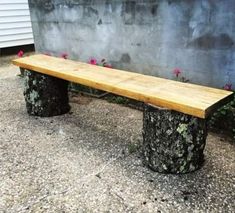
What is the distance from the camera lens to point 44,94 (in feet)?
10.8

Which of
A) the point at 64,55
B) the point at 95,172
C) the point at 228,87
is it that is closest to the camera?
the point at 95,172

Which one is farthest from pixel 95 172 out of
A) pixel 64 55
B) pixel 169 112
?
pixel 64 55

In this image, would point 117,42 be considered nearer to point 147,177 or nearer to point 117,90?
point 117,90

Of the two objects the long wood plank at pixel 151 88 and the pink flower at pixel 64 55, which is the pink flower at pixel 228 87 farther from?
the pink flower at pixel 64 55

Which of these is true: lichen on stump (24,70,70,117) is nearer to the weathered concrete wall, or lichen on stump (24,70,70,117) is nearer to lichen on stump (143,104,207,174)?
the weathered concrete wall

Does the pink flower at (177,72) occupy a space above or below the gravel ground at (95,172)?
above

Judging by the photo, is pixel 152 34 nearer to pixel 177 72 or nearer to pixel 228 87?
pixel 177 72

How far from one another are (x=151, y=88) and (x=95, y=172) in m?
0.82

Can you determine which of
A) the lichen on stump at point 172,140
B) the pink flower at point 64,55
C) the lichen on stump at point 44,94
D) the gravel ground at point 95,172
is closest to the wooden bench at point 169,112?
the lichen on stump at point 172,140

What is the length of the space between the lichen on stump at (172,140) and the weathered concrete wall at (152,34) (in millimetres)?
1033

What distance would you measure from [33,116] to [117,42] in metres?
1.48

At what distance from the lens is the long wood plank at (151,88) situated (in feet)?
A: 6.16

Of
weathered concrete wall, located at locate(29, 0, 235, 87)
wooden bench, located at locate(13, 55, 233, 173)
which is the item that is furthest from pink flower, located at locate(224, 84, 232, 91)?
wooden bench, located at locate(13, 55, 233, 173)

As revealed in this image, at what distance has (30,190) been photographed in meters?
2.14
